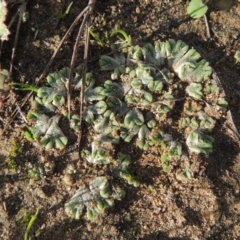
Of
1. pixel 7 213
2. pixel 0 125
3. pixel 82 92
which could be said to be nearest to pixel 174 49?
pixel 82 92

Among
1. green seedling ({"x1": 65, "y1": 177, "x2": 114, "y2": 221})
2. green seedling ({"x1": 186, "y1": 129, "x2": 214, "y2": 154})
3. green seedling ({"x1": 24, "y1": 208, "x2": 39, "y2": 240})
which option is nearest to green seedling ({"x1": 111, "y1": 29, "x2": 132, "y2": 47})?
green seedling ({"x1": 186, "y1": 129, "x2": 214, "y2": 154})

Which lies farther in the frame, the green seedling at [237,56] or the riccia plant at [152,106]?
the green seedling at [237,56]

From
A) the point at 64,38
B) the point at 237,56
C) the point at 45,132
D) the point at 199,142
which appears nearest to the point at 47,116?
the point at 45,132

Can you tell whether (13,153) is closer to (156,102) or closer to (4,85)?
(4,85)

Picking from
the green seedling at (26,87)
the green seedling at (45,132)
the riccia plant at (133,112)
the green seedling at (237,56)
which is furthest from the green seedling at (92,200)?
the green seedling at (237,56)

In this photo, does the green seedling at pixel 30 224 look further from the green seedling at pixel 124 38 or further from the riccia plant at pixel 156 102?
the green seedling at pixel 124 38
